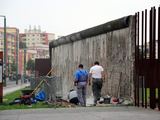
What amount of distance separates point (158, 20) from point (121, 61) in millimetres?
4165

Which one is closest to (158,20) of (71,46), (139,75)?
(139,75)

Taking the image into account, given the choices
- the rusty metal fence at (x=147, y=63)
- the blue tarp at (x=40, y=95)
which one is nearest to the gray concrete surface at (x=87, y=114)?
the rusty metal fence at (x=147, y=63)

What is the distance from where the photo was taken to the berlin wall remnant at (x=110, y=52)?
59.7 ft

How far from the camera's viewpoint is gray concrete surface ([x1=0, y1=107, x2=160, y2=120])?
13688 mm

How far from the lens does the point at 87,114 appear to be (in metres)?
14.7

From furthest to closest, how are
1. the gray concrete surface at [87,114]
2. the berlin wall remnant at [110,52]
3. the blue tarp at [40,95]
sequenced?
the blue tarp at [40,95]
the berlin wall remnant at [110,52]
the gray concrete surface at [87,114]

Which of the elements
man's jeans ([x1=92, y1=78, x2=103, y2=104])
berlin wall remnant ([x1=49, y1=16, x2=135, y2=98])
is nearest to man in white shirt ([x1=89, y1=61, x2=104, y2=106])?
man's jeans ([x1=92, y1=78, x2=103, y2=104])

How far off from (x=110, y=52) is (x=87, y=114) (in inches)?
254

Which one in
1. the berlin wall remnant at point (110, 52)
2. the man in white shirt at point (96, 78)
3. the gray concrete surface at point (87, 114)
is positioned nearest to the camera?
the gray concrete surface at point (87, 114)

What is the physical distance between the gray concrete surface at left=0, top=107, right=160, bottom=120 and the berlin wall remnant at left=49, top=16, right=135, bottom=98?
2.39 meters

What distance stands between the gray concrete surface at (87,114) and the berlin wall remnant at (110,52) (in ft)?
7.85

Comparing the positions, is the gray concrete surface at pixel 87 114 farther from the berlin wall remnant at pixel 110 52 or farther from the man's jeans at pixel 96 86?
the man's jeans at pixel 96 86

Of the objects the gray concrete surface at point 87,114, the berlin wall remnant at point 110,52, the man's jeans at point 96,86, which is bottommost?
the gray concrete surface at point 87,114

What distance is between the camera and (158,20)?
1522cm
